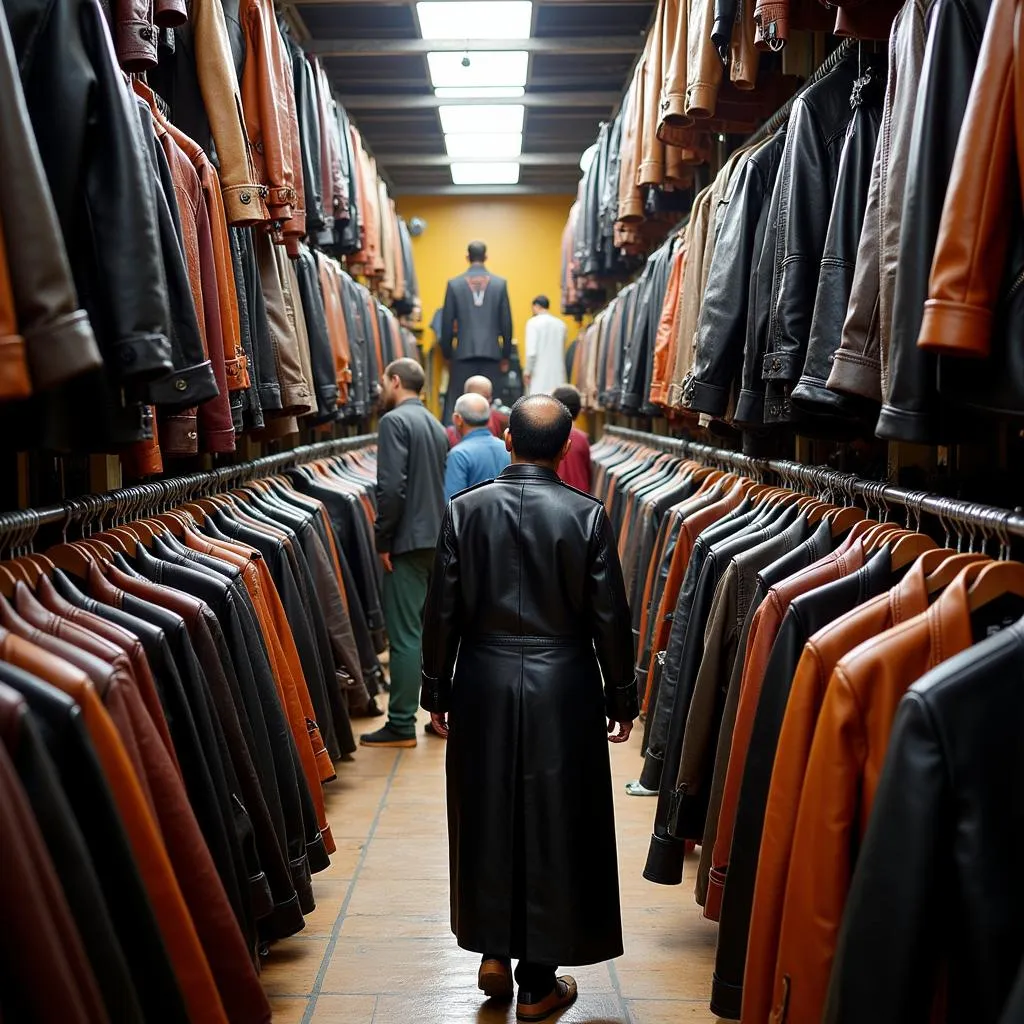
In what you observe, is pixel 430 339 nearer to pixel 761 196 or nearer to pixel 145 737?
pixel 761 196

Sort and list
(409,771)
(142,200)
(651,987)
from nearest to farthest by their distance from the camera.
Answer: (142,200), (651,987), (409,771)

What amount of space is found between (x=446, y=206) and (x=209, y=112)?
32.9ft

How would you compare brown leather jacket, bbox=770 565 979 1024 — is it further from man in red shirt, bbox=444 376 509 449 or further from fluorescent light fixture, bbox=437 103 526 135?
fluorescent light fixture, bbox=437 103 526 135

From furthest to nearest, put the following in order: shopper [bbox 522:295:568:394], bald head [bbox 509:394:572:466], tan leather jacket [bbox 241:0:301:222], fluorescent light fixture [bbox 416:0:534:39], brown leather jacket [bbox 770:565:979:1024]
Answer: shopper [bbox 522:295:568:394] < fluorescent light fixture [bbox 416:0:534:39] < tan leather jacket [bbox 241:0:301:222] < bald head [bbox 509:394:572:466] < brown leather jacket [bbox 770:565:979:1024]

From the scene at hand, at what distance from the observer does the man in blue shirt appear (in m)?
6.45

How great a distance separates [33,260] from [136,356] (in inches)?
12.8

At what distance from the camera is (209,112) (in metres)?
3.80

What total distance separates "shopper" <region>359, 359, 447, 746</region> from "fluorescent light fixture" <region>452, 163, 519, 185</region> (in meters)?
6.28

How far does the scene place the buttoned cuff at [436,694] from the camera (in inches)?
131

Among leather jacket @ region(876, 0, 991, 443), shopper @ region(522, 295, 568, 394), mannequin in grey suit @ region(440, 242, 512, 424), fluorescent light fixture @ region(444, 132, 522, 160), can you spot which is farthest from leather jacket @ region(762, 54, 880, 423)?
mannequin in grey suit @ region(440, 242, 512, 424)

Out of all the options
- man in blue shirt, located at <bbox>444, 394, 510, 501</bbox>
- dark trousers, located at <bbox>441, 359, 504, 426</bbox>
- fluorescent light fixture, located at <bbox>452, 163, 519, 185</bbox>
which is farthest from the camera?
dark trousers, located at <bbox>441, 359, 504, 426</bbox>

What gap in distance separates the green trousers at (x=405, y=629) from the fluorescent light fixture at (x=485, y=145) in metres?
5.50

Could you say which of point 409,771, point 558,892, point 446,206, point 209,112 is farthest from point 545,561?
point 446,206

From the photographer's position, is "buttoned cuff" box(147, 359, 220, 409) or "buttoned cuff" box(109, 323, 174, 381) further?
"buttoned cuff" box(147, 359, 220, 409)
